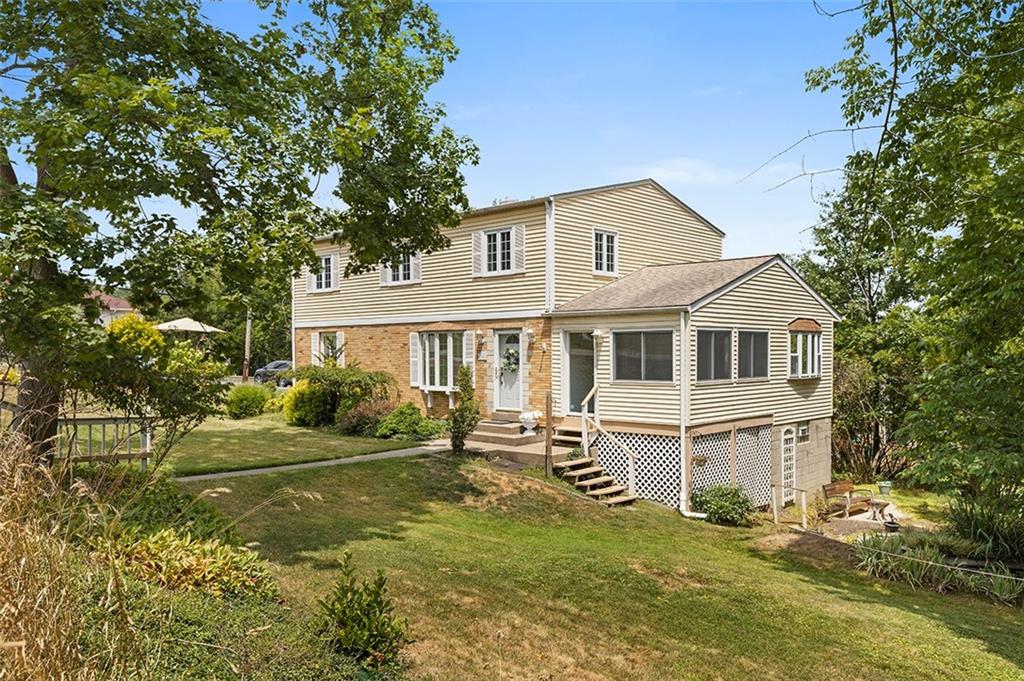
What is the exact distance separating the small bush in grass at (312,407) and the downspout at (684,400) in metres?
11.2

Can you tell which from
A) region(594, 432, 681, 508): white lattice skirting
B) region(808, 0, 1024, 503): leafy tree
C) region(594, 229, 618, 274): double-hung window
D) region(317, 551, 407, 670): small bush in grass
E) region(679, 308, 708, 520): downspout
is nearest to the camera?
region(317, 551, 407, 670): small bush in grass

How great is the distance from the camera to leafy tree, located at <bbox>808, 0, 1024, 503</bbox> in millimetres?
8820

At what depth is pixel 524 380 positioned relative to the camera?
20.0 m

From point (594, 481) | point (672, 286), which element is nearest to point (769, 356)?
point (672, 286)

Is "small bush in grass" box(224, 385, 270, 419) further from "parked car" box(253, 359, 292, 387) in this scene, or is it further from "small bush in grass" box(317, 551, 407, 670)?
"small bush in grass" box(317, 551, 407, 670)

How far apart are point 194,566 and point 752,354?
1645cm

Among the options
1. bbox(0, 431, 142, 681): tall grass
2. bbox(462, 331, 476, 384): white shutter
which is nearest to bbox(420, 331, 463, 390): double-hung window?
bbox(462, 331, 476, 384): white shutter

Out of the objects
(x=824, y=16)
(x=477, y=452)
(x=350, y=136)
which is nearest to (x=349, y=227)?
(x=350, y=136)

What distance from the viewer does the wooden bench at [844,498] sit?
19.3 m

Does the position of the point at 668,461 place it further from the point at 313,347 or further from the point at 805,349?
the point at 313,347

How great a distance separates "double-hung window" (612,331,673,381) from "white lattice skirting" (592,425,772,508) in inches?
58.8

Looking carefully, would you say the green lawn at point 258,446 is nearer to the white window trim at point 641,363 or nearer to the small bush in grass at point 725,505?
the white window trim at point 641,363

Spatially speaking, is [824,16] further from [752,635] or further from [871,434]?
[871,434]

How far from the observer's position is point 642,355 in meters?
17.6
